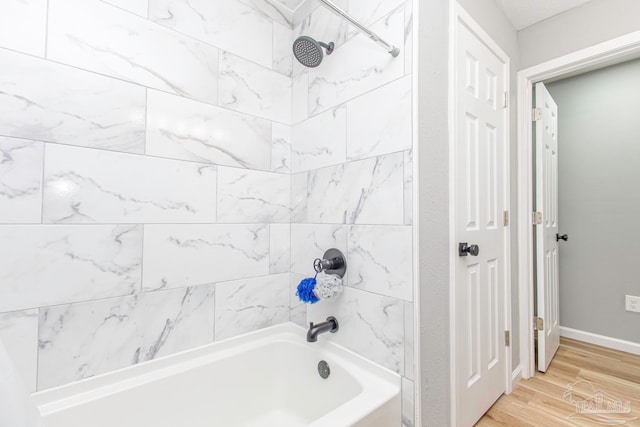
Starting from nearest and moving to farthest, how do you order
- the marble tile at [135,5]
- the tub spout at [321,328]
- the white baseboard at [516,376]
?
the marble tile at [135,5], the tub spout at [321,328], the white baseboard at [516,376]

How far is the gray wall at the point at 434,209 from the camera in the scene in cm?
121

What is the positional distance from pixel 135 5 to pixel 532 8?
2319 mm

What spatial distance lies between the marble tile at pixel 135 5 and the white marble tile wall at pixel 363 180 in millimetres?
837

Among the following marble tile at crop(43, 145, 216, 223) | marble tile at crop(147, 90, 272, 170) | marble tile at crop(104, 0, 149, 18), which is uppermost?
marble tile at crop(104, 0, 149, 18)

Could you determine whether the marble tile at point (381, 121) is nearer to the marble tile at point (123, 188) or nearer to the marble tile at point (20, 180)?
the marble tile at point (123, 188)

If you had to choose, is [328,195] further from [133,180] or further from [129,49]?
[129,49]

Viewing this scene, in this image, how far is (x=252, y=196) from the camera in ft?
5.38

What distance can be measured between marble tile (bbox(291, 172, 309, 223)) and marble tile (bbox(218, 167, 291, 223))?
0.03 meters

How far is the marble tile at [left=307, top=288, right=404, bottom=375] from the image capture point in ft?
4.00

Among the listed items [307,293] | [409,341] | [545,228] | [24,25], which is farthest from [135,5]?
[545,228]

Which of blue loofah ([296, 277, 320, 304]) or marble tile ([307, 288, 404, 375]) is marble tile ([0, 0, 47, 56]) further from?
marble tile ([307, 288, 404, 375])

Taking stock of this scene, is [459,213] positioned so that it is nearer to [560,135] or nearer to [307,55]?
[307,55]

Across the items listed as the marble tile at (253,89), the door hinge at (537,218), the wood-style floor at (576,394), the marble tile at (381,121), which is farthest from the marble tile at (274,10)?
the wood-style floor at (576,394)

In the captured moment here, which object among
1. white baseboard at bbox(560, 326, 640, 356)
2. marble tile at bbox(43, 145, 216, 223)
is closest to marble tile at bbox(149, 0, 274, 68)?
marble tile at bbox(43, 145, 216, 223)
